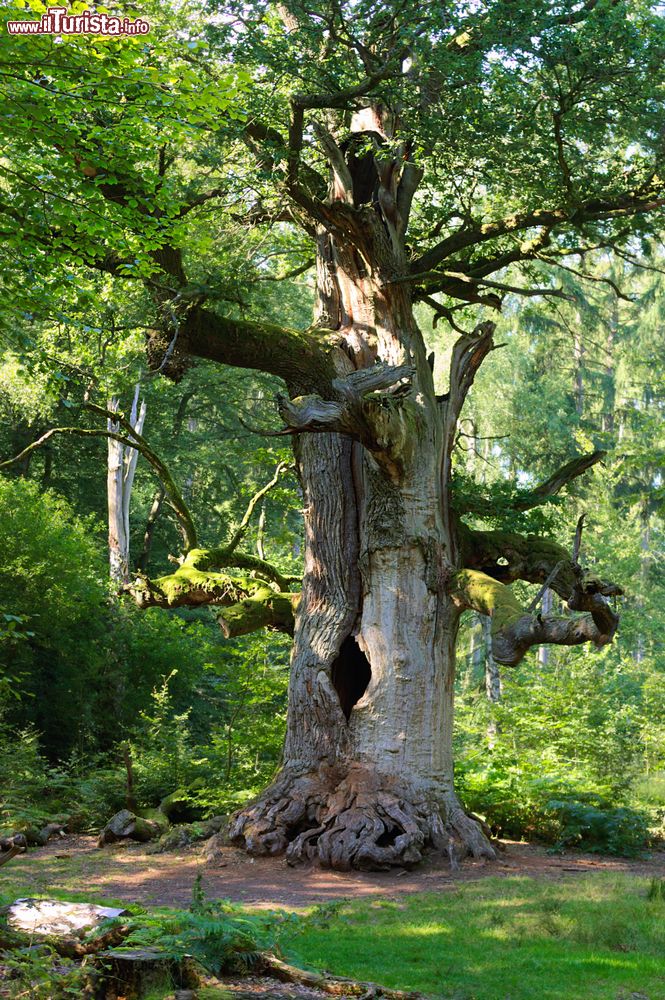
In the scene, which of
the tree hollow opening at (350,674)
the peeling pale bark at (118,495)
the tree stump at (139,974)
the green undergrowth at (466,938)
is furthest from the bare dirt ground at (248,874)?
the peeling pale bark at (118,495)

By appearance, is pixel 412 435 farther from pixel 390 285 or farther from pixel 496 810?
pixel 496 810

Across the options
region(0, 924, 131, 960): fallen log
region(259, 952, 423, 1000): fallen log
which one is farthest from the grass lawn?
region(0, 924, 131, 960): fallen log

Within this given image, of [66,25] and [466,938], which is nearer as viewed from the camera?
[466,938]

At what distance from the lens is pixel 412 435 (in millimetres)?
11266

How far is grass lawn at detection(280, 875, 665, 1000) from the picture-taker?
562 centimetres

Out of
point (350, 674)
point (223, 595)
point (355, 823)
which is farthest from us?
point (223, 595)

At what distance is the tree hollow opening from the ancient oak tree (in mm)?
30

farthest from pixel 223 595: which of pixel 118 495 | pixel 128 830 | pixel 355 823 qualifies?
pixel 118 495

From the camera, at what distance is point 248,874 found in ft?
32.5

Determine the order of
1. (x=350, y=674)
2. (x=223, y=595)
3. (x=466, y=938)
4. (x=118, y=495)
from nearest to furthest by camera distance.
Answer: (x=466, y=938) → (x=350, y=674) → (x=223, y=595) → (x=118, y=495)

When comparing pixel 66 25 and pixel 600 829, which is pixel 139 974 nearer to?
pixel 66 25

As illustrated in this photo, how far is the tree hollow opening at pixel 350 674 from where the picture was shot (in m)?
11.8

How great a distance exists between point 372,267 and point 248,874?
7.42 metres

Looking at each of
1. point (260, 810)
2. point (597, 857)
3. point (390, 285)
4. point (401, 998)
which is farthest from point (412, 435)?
point (401, 998)
